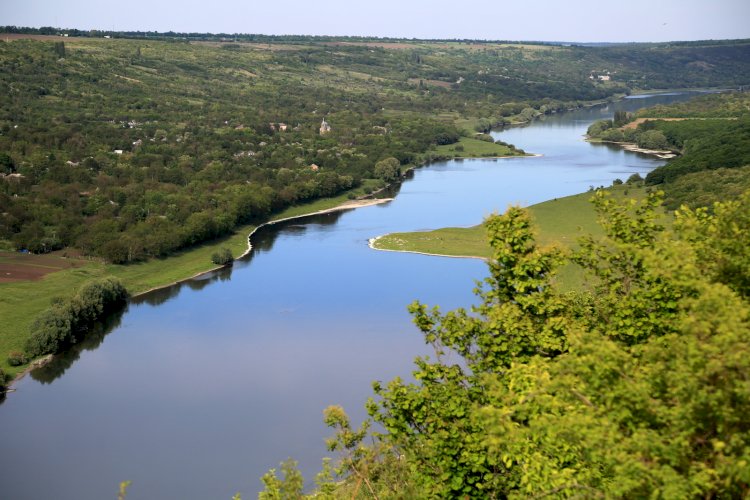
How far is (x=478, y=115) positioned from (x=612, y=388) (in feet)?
499

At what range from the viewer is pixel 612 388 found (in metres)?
9.76

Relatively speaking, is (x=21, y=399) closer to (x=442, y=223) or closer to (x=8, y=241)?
(x=8, y=241)

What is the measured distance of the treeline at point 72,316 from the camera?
135 ft

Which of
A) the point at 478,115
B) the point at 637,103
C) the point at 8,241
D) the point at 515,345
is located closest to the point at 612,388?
the point at 515,345

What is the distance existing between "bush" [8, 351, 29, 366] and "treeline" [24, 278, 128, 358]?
389mm

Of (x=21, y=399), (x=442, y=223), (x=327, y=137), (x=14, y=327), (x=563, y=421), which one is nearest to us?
(x=563, y=421)

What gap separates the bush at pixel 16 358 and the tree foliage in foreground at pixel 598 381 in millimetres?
27328

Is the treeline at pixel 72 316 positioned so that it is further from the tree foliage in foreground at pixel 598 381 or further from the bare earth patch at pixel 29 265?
the tree foliage in foreground at pixel 598 381

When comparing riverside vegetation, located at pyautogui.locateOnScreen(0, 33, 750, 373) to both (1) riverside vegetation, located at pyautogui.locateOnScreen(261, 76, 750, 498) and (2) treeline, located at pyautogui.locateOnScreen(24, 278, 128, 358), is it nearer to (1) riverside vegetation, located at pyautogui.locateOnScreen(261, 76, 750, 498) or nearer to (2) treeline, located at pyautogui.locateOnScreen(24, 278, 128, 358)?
(2) treeline, located at pyautogui.locateOnScreen(24, 278, 128, 358)

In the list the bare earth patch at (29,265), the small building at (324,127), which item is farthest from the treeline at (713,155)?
the bare earth patch at (29,265)

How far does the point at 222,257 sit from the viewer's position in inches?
2309

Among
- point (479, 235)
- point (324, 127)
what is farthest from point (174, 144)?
point (479, 235)

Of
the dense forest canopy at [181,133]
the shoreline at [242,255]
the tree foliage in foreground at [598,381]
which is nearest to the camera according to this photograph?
the tree foliage in foreground at [598,381]

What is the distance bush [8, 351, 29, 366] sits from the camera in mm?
39344
